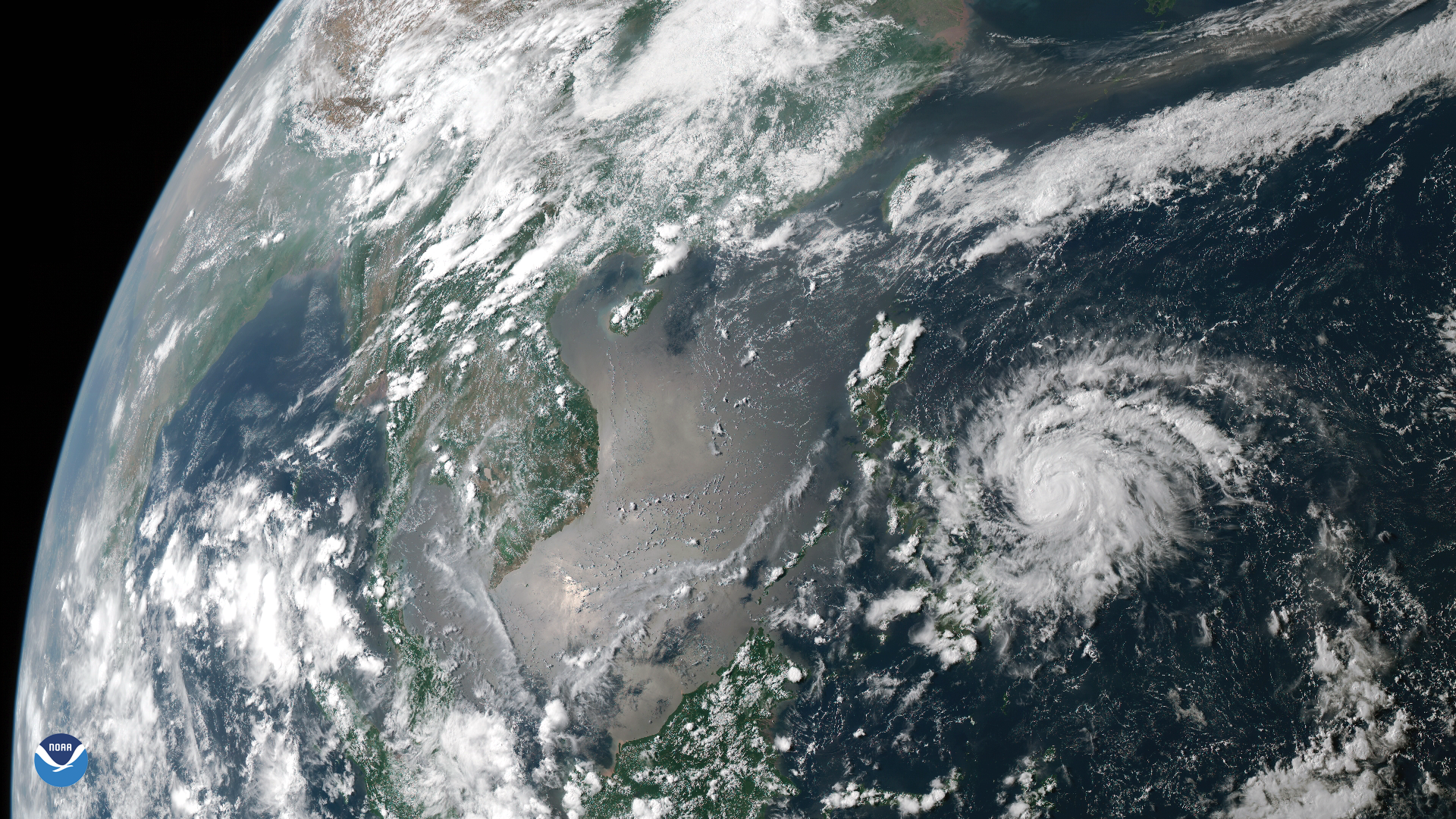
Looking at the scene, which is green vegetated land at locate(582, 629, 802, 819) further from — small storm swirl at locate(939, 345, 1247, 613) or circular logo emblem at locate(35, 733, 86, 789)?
circular logo emblem at locate(35, 733, 86, 789)

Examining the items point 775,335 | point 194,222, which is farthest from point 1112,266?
point 194,222

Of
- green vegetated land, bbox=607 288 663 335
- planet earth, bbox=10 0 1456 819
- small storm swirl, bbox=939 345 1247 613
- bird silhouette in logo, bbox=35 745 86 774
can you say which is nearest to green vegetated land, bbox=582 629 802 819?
planet earth, bbox=10 0 1456 819

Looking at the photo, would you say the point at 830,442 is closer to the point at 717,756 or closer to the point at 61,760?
the point at 717,756

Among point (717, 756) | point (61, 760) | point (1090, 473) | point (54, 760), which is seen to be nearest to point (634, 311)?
point (717, 756)

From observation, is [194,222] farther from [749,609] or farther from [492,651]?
[749,609]

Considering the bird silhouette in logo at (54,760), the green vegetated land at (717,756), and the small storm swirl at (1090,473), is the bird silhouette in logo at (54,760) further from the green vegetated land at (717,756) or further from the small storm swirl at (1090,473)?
the small storm swirl at (1090,473)
